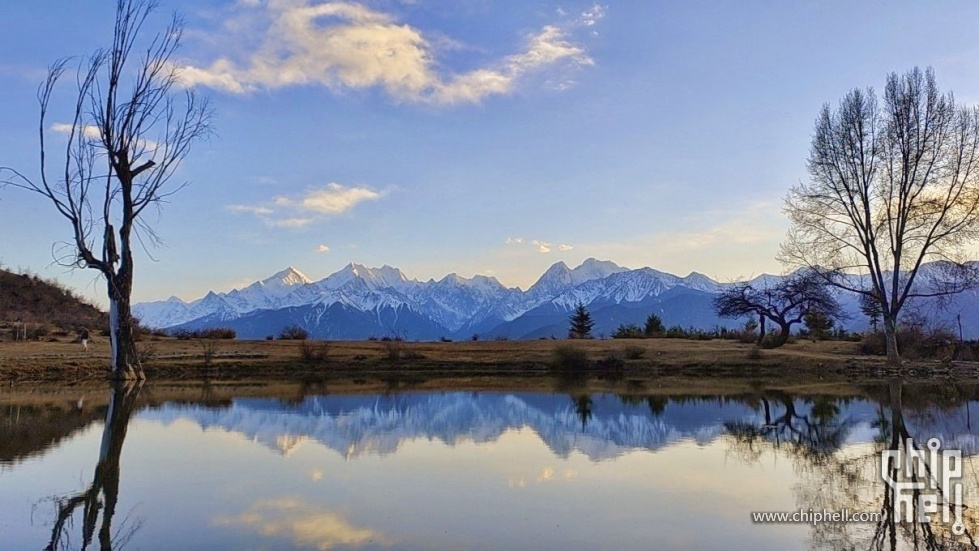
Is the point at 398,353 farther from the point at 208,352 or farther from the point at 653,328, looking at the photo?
the point at 653,328

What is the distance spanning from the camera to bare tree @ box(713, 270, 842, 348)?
38844 millimetres

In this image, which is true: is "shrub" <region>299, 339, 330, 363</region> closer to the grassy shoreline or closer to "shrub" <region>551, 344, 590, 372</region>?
the grassy shoreline

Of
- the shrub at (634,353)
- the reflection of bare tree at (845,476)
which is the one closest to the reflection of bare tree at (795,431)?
the reflection of bare tree at (845,476)

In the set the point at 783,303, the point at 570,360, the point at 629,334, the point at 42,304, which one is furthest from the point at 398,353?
the point at 42,304

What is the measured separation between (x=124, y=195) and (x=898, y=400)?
2821 cm

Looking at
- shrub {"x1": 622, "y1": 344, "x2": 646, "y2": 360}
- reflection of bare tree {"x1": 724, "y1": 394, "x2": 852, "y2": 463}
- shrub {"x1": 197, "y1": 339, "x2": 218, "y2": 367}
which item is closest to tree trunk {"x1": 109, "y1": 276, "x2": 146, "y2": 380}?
shrub {"x1": 197, "y1": 339, "x2": 218, "y2": 367}

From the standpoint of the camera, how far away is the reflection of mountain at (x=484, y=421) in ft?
43.2

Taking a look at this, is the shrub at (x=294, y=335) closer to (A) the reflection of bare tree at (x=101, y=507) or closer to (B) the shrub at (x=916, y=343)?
(A) the reflection of bare tree at (x=101, y=507)

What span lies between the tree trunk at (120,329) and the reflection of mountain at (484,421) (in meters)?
8.69

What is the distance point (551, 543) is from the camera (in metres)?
6.63

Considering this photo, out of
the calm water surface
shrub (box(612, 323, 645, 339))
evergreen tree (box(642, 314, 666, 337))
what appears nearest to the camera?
the calm water surface

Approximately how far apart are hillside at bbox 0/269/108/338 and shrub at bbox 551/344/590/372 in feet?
94.1

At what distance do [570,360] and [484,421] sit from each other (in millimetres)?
19012

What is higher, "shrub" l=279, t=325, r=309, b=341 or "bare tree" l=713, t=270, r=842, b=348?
"bare tree" l=713, t=270, r=842, b=348
